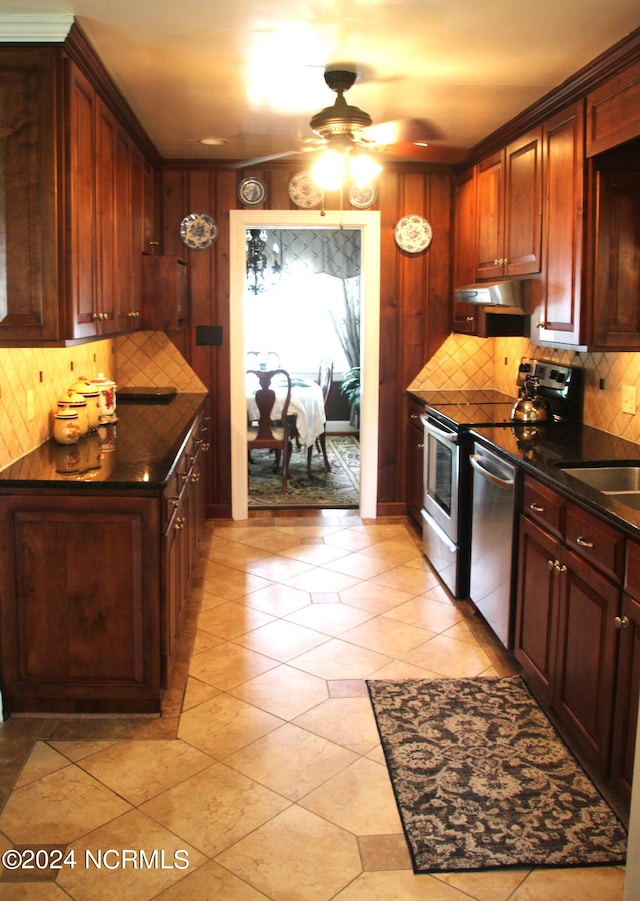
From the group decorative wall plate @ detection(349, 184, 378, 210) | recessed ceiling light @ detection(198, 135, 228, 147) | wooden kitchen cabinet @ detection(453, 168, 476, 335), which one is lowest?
wooden kitchen cabinet @ detection(453, 168, 476, 335)

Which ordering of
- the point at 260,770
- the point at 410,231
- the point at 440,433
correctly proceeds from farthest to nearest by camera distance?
the point at 410,231 → the point at 440,433 → the point at 260,770

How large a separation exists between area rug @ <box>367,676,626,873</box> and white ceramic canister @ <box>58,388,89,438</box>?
1.73 metres

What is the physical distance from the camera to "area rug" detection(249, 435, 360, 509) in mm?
6508

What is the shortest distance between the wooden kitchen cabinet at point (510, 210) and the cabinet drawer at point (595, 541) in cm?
161

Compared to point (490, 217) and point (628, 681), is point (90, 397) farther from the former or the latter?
point (628, 681)

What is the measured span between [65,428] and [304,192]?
2.71 m

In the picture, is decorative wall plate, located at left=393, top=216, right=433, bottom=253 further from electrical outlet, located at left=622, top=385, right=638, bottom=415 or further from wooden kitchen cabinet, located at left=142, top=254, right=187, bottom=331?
electrical outlet, located at left=622, top=385, right=638, bottom=415

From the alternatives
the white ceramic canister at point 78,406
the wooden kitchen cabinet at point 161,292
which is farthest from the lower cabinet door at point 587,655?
the wooden kitchen cabinet at point 161,292

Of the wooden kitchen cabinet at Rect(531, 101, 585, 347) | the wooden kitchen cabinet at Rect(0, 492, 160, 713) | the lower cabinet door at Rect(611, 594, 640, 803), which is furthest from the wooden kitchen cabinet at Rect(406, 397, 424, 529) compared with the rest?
the lower cabinet door at Rect(611, 594, 640, 803)

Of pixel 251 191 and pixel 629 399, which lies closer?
pixel 629 399

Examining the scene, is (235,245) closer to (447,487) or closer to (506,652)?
(447,487)

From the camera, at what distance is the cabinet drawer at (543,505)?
2879mm

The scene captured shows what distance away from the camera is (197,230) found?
5.50 metres

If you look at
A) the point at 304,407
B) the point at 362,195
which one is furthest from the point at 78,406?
the point at 304,407
